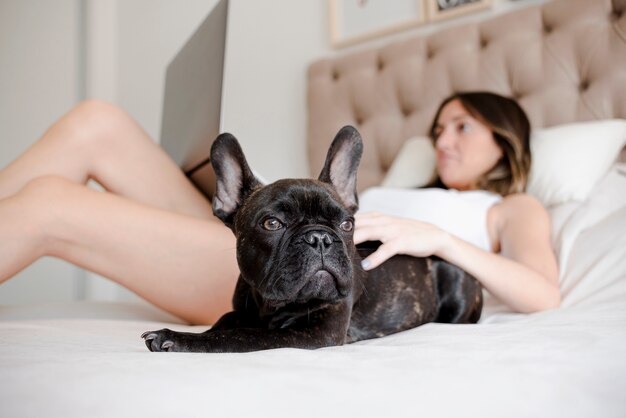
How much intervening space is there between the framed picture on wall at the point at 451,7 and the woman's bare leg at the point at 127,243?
1.49 m

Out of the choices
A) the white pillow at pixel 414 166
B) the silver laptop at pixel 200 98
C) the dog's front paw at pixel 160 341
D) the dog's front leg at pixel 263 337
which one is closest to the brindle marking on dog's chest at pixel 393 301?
the dog's front leg at pixel 263 337

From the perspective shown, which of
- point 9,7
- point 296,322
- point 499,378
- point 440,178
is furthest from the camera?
point 9,7

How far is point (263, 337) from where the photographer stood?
81cm

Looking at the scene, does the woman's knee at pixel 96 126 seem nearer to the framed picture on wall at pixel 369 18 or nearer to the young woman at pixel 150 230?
the young woman at pixel 150 230

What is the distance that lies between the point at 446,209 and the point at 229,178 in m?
0.68

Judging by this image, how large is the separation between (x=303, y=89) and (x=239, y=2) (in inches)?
26.6

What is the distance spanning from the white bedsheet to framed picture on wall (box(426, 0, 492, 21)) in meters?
1.61

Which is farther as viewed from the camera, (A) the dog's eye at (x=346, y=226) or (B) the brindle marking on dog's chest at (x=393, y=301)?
Result: (B) the brindle marking on dog's chest at (x=393, y=301)

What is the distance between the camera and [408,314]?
113 centimetres

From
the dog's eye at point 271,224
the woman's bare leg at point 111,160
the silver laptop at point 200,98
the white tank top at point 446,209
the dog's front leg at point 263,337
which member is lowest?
the dog's front leg at point 263,337

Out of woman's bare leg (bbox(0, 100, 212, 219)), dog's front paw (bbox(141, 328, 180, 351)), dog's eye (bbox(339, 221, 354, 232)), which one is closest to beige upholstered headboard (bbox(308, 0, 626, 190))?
woman's bare leg (bbox(0, 100, 212, 219))

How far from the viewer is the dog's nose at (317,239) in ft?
2.83

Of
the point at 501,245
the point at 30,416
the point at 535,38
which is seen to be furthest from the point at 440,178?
the point at 30,416

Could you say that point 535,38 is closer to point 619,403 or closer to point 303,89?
point 303,89
